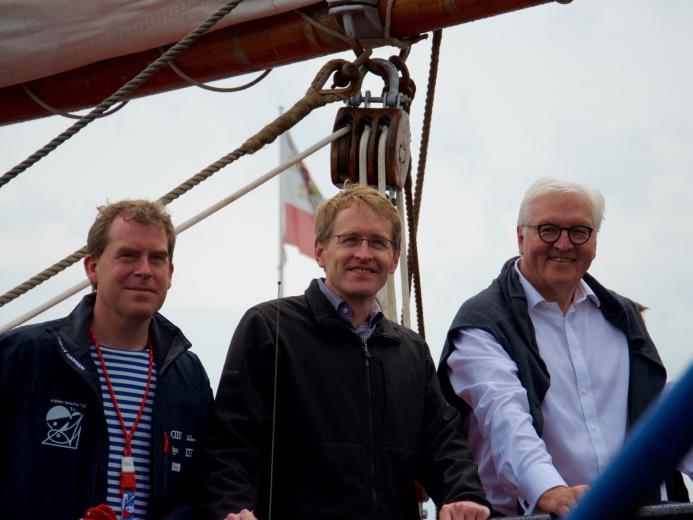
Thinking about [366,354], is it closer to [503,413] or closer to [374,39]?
[503,413]

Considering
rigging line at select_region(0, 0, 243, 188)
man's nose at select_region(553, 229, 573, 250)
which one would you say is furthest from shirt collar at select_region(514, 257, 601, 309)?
rigging line at select_region(0, 0, 243, 188)

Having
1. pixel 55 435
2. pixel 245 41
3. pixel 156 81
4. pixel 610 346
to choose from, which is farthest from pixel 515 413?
pixel 156 81

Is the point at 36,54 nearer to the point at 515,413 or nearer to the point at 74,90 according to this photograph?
the point at 74,90

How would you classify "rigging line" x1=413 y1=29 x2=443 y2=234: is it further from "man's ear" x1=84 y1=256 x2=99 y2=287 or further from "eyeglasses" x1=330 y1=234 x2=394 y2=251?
"man's ear" x1=84 y1=256 x2=99 y2=287

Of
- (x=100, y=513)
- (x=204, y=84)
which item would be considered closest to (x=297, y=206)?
(x=204, y=84)

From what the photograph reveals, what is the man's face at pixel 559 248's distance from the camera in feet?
9.78

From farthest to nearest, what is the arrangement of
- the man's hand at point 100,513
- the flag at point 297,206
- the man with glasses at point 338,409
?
the flag at point 297,206 < the man with glasses at point 338,409 < the man's hand at point 100,513

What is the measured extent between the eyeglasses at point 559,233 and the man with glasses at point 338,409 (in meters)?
0.42

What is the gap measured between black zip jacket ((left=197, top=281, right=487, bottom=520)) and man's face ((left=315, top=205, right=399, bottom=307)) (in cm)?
8

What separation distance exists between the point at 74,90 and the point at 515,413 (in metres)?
3.80

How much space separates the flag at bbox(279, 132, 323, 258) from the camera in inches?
388

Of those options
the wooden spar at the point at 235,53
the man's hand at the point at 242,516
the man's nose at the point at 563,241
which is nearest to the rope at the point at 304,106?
the wooden spar at the point at 235,53

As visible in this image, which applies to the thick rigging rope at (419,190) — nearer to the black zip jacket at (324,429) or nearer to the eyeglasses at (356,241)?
the eyeglasses at (356,241)

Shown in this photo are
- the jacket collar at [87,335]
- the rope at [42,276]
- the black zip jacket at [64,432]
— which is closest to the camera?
the black zip jacket at [64,432]
